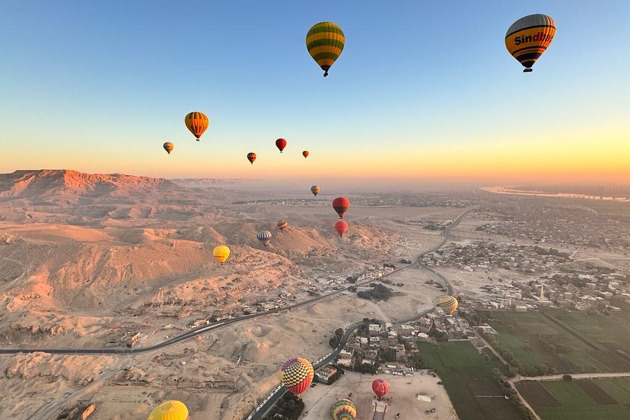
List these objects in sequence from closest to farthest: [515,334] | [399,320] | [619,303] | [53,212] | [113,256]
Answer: [515,334] → [399,320] → [619,303] → [113,256] → [53,212]

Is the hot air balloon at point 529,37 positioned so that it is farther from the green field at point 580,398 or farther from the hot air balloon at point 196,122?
the hot air balloon at point 196,122

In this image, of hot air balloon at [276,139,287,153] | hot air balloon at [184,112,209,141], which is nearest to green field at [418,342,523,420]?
hot air balloon at [276,139,287,153]

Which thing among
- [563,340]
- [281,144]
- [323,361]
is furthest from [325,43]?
[563,340]

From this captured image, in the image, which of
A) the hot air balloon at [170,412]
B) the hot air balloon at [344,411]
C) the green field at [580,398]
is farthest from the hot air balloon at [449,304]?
the hot air balloon at [170,412]

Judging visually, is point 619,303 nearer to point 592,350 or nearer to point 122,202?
point 592,350

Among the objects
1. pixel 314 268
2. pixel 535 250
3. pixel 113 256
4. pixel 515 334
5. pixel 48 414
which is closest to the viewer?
pixel 48 414

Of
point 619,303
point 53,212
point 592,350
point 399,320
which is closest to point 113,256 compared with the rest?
point 399,320

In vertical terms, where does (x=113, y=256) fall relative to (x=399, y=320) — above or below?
above

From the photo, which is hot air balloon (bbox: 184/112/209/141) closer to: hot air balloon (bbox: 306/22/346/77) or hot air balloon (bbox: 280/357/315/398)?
hot air balloon (bbox: 306/22/346/77)
